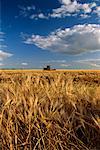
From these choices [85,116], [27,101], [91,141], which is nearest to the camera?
[91,141]

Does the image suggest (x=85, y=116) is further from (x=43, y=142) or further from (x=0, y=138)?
(x=0, y=138)

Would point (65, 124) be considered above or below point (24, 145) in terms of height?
above

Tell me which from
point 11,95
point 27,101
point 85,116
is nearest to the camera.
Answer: point 85,116

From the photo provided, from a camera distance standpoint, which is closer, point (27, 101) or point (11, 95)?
point (27, 101)

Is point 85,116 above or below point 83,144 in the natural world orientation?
above

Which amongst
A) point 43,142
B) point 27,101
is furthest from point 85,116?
point 27,101

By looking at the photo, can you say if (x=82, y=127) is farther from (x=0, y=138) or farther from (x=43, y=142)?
(x=0, y=138)

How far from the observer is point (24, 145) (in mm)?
3279

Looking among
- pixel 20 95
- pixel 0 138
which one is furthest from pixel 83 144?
pixel 20 95

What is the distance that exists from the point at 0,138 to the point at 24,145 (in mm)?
334

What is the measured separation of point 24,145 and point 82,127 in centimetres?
63

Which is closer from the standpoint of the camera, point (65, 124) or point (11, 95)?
point (65, 124)

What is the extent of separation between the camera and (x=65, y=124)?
3.26m

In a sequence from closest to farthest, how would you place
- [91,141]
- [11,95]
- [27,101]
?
1. [91,141]
2. [27,101]
3. [11,95]
